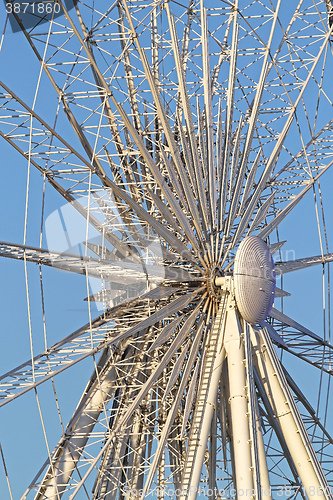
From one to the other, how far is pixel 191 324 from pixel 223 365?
163cm

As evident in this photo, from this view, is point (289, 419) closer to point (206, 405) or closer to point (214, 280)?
point (206, 405)

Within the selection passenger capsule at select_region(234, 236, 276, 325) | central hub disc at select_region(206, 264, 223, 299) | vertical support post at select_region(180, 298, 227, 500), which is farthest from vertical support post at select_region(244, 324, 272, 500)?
central hub disc at select_region(206, 264, 223, 299)

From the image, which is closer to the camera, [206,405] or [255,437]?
[255,437]

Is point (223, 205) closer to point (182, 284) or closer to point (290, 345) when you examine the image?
point (182, 284)

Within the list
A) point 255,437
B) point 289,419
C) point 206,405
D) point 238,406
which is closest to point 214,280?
point 206,405

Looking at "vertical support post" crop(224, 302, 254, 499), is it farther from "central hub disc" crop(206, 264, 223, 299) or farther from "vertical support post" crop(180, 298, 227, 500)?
"central hub disc" crop(206, 264, 223, 299)

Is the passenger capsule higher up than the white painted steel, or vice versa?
the passenger capsule

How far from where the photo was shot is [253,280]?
88.1 feet

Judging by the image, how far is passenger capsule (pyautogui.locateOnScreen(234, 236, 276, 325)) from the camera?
2684 centimetres

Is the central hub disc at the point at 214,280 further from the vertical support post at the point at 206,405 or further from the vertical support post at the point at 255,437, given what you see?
the vertical support post at the point at 255,437

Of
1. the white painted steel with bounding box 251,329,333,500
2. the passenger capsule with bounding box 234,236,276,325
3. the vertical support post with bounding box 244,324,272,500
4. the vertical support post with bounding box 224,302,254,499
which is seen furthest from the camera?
the passenger capsule with bounding box 234,236,276,325

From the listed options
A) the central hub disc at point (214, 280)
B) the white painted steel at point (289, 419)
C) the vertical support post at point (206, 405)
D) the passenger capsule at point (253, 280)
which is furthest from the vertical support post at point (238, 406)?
the central hub disc at point (214, 280)

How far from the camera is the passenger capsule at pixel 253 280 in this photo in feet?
88.1

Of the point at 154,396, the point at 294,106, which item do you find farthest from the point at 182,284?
the point at 294,106
